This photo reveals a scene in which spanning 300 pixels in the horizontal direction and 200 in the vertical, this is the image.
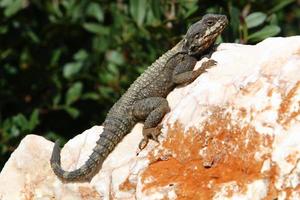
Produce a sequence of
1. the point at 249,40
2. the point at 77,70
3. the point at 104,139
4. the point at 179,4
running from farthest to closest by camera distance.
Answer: the point at 77,70, the point at 179,4, the point at 249,40, the point at 104,139

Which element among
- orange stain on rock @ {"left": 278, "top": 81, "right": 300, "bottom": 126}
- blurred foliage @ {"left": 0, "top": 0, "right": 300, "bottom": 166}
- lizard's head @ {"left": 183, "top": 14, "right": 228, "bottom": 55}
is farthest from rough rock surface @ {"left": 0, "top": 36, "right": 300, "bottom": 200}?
blurred foliage @ {"left": 0, "top": 0, "right": 300, "bottom": 166}

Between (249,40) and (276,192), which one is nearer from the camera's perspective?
(276,192)

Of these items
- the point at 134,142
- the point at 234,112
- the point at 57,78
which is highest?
the point at 234,112

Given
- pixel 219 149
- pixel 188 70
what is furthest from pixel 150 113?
pixel 219 149

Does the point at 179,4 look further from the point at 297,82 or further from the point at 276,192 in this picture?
the point at 276,192

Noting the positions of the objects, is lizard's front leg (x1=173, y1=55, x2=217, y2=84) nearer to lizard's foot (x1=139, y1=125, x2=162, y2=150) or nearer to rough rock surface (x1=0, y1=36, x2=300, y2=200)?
rough rock surface (x1=0, y1=36, x2=300, y2=200)

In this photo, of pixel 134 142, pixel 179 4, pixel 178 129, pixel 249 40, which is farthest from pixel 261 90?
pixel 179 4

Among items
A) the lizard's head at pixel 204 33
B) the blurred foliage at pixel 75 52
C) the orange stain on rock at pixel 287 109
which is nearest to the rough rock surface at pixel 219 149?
the orange stain on rock at pixel 287 109
